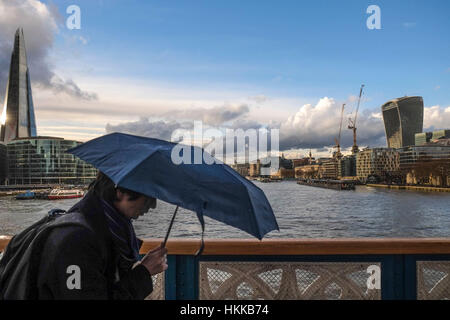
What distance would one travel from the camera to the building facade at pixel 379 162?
173 meters

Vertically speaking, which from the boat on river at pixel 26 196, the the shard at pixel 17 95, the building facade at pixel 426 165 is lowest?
the boat on river at pixel 26 196

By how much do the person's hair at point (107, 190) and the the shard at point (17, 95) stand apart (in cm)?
17517

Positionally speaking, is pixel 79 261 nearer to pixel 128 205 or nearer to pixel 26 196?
pixel 128 205

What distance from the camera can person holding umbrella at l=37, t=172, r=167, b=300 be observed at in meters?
1.59

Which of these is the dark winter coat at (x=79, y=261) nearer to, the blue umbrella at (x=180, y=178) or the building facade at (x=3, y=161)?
the blue umbrella at (x=180, y=178)

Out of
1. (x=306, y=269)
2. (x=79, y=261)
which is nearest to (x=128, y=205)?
(x=79, y=261)

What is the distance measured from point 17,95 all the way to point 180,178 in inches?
7028

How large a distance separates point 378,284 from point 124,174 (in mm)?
2853

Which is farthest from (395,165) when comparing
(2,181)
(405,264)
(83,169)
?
(405,264)

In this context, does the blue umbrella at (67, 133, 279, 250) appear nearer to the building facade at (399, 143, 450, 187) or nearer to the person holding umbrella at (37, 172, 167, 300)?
the person holding umbrella at (37, 172, 167, 300)

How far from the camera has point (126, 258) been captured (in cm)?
188

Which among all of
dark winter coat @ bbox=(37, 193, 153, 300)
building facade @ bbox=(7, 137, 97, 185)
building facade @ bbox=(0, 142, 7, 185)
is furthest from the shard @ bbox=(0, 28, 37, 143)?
→ dark winter coat @ bbox=(37, 193, 153, 300)

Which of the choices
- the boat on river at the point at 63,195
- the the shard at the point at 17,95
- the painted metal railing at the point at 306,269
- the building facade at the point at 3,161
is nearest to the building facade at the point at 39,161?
the building facade at the point at 3,161
